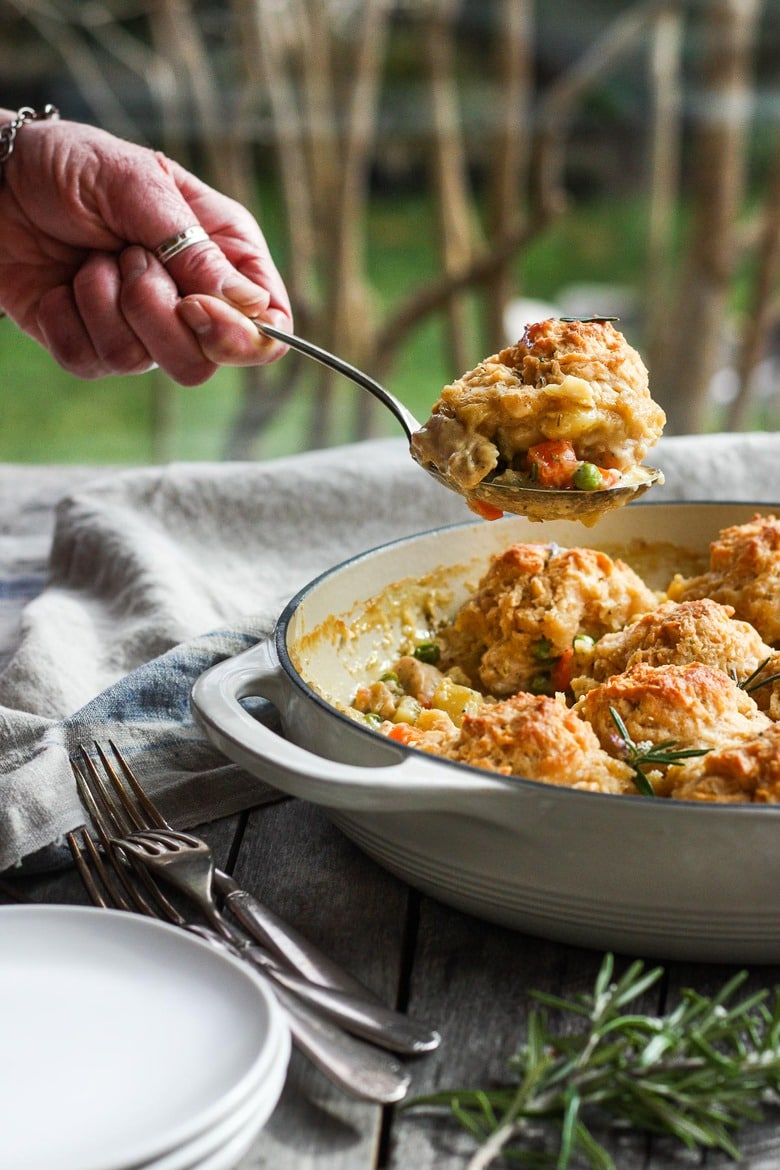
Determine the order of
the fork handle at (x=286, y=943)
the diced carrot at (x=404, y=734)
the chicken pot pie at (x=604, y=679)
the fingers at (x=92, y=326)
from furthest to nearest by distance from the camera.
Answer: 1. the fingers at (x=92, y=326)
2. the diced carrot at (x=404, y=734)
3. the chicken pot pie at (x=604, y=679)
4. the fork handle at (x=286, y=943)

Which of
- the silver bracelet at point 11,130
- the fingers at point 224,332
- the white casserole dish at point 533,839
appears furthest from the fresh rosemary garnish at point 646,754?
the silver bracelet at point 11,130

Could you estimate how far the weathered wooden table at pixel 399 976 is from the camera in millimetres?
1355

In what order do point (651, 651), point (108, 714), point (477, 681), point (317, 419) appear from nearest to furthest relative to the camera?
point (651, 651), point (108, 714), point (477, 681), point (317, 419)

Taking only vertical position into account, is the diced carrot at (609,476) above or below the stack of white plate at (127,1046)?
above

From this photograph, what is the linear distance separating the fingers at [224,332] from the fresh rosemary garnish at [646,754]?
1.07 m

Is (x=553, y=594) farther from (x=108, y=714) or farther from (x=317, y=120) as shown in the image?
(x=317, y=120)

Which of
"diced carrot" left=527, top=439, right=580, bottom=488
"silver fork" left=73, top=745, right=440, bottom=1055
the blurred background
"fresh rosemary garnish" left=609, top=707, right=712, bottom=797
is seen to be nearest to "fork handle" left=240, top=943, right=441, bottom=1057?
"silver fork" left=73, top=745, right=440, bottom=1055

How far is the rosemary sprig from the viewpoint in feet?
4.32

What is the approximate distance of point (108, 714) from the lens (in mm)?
2250

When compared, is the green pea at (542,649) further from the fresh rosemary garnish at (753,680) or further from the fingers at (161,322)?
the fingers at (161,322)

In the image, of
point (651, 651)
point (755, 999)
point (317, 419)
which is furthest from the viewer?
point (317, 419)

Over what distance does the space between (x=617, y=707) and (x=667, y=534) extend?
37.6 inches

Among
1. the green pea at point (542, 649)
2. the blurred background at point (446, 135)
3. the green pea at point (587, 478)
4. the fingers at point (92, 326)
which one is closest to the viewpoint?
the green pea at point (587, 478)

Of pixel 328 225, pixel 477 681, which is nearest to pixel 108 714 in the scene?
pixel 477 681
